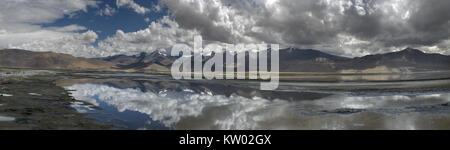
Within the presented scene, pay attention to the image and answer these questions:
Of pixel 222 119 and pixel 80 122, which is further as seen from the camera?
pixel 222 119

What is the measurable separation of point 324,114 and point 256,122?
5.68 m

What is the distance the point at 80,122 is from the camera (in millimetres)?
14477
